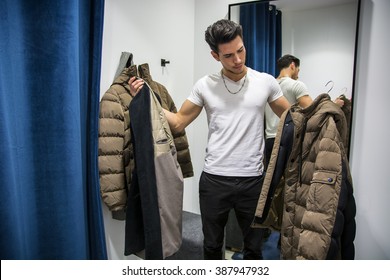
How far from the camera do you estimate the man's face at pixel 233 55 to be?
1.27 meters

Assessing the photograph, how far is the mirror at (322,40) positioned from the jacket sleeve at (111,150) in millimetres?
1165

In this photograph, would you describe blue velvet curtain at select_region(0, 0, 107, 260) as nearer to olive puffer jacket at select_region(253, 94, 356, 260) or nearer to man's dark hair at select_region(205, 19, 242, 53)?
Answer: man's dark hair at select_region(205, 19, 242, 53)

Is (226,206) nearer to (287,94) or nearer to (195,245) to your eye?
(195,245)

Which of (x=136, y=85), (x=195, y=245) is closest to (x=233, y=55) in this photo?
(x=136, y=85)

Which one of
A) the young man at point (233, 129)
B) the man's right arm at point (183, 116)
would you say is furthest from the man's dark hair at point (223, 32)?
the man's right arm at point (183, 116)

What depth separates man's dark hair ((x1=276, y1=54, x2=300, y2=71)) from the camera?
1.75 metres

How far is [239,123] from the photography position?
1.31 meters

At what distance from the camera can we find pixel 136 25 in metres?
1.65

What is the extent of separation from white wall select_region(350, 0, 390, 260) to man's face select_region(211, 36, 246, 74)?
30.4 inches

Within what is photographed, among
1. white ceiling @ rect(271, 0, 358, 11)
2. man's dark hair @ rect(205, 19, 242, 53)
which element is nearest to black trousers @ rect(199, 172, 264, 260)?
man's dark hair @ rect(205, 19, 242, 53)
